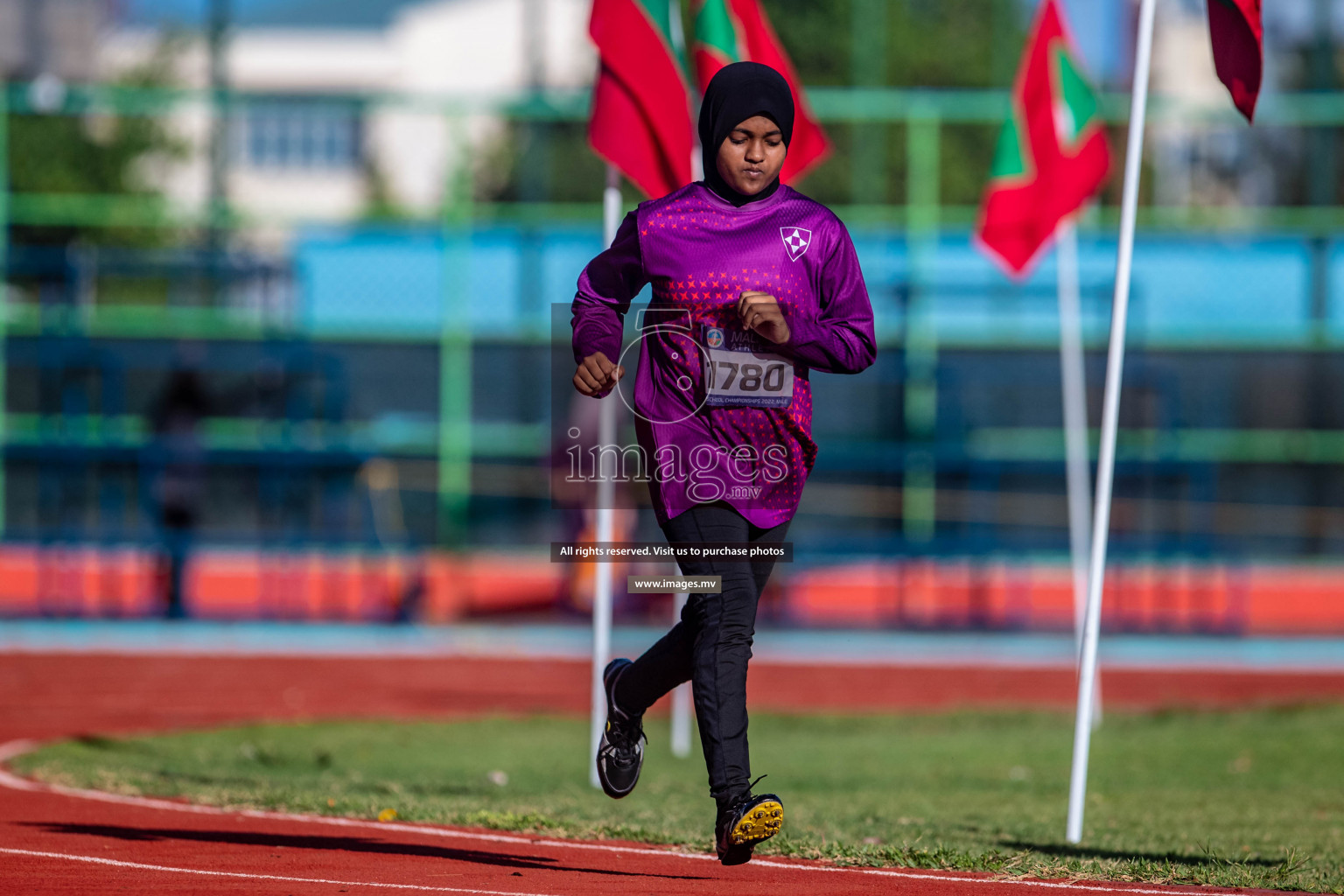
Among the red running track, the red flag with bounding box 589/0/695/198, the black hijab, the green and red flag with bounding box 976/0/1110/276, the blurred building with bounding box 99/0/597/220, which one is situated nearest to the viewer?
the black hijab

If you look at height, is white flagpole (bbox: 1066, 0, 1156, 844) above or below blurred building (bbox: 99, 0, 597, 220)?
below

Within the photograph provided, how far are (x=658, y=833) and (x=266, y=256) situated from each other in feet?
43.5

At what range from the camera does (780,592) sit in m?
17.2

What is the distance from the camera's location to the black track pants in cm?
481

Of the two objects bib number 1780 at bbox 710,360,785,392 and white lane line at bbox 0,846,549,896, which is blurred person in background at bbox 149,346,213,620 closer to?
white lane line at bbox 0,846,549,896

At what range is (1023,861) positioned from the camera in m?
5.54

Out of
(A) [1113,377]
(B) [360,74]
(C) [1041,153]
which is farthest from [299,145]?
(A) [1113,377]

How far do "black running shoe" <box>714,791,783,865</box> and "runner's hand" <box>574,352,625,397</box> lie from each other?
3.85ft

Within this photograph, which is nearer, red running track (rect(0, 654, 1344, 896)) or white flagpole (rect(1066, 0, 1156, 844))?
red running track (rect(0, 654, 1344, 896))

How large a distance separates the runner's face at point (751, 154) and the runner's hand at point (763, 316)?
1.11 ft

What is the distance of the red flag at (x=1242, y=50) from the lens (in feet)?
21.6

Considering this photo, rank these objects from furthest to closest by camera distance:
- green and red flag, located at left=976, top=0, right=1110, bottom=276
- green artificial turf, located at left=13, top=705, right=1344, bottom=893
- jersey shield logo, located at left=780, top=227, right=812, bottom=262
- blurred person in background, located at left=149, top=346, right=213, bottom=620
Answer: blurred person in background, located at left=149, top=346, right=213, bottom=620, green and red flag, located at left=976, top=0, right=1110, bottom=276, green artificial turf, located at left=13, top=705, right=1344, bottom=893, jersey shield logo, located at left=780, top=227, right=812, bottom=262

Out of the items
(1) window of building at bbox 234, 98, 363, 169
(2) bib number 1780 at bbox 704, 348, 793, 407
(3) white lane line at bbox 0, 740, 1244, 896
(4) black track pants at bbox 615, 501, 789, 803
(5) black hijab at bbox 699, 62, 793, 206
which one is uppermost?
(1) window of building at bbox 234, 98, 363, 169

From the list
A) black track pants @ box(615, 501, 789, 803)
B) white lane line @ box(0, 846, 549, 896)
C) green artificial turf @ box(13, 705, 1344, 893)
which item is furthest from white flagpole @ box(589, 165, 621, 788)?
white lane line @ box(0, 846, 549, 896)
